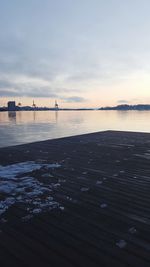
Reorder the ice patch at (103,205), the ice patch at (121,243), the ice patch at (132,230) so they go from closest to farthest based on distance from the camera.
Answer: the ice patch at (121,243)
the ice patch at (132,230)
the ice patch at (103,205)

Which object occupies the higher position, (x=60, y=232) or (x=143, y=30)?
(x=143, y=30)

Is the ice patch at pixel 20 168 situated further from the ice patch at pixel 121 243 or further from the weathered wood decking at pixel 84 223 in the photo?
the ice patch at pixel 121 243

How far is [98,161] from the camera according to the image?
6777mm

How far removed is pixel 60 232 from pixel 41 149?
630cm

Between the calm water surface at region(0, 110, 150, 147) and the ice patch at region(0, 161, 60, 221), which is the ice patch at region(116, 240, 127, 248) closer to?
the ice patch at region(0, 161, 60, 221)

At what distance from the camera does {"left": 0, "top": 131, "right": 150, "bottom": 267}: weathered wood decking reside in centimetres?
232

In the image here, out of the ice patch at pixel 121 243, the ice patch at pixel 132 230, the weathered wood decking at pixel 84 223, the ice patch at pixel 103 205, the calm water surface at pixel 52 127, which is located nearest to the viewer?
the weathered wood decking at pixel 84 223

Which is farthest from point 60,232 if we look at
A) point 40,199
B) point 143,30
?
point 143,30

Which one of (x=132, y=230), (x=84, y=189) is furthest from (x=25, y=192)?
(x=132, y=230)

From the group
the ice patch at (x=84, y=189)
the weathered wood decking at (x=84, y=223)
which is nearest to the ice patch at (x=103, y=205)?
the weathered wood decking at (x=84, y=223)

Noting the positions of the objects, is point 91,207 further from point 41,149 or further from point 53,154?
point 41,149

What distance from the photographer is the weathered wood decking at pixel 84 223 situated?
2322 millimetres

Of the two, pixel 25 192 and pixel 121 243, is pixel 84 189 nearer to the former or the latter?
pixel 25 192

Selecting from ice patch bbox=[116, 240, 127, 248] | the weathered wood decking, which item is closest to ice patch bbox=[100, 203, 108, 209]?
the weathered wood decking
